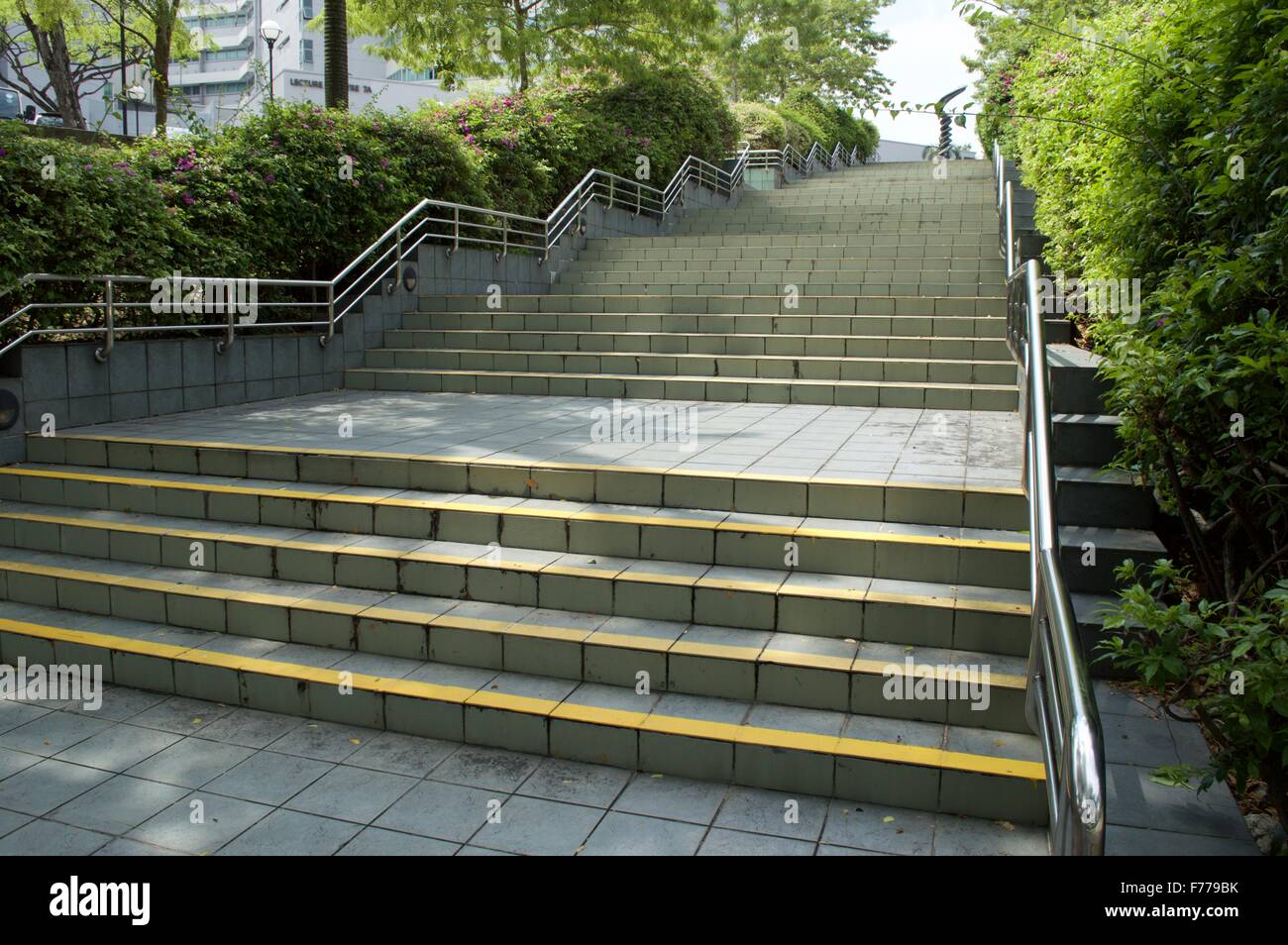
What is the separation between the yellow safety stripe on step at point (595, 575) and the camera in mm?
4453

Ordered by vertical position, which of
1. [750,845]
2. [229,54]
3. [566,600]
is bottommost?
[750,845]

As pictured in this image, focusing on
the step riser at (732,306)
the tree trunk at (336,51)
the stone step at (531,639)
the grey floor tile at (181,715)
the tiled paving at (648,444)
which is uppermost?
the tree trunk at (336,51)

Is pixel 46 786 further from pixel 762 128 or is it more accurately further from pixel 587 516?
pixel 762 128

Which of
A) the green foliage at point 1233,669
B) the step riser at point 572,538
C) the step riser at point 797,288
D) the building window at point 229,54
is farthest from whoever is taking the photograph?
the building window at point 229,54

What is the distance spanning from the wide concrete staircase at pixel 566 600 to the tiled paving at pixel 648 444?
29 centimetres

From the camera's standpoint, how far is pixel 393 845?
3475mm

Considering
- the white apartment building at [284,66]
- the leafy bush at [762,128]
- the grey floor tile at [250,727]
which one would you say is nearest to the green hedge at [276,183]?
the grey floor tile at [250,727]

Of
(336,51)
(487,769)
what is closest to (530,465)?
(487,769)

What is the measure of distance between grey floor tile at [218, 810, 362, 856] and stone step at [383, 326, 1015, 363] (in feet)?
23.8

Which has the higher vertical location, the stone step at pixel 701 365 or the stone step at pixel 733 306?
the stone step at pixel 733 306

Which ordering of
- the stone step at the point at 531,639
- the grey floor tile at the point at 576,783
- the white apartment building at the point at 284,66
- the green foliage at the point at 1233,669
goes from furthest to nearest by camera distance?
the white apartment building at the point at 284,66
the stone step at the point at 531,639
the grey floor tile at the point at 576,783
the green foliage at the point at 1233,669

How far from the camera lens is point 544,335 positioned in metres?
10.7

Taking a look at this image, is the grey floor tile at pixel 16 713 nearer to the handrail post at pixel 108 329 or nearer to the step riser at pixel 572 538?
the step riser at pixel 572 538

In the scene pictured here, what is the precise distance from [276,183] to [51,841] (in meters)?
A: 7.67
